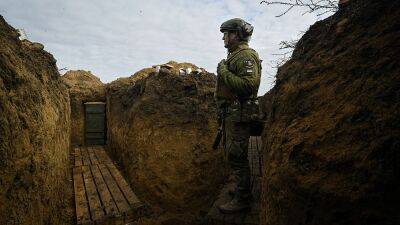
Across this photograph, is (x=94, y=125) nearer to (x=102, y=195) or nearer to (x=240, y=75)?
(x=102, y=195)

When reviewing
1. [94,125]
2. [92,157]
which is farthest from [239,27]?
[94,125]

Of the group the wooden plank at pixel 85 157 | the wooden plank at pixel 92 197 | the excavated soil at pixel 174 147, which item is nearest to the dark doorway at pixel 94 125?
the wooden plank at pixel 85 157

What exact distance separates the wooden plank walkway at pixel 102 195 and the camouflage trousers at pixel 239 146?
1957 millimetres

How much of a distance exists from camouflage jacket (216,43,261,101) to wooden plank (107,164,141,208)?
Result: 240 centimetres

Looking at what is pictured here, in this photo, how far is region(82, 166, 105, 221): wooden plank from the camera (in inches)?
164

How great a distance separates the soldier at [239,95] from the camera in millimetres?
3240

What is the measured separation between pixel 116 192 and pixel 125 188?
0.23 meters

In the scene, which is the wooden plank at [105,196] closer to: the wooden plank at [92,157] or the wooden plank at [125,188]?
the wooden plank at [125,188]

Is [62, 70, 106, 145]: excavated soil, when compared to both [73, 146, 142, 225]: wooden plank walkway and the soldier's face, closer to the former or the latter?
[73, 146, 142, 225]: wooden plank walkway

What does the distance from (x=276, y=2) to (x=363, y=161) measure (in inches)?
74.5

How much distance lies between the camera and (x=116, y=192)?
500cm

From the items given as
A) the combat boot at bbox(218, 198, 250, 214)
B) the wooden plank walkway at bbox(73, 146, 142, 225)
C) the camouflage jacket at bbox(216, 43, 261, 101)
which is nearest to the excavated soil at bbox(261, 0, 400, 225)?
the camouflage jacket at bbox(216, 43, 261, 101)

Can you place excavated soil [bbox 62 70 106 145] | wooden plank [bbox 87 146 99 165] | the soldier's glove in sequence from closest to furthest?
the soldier's glove < wooden plank [bbox 87 146 99 165] < excavated soil [bbox 62 70 106 145]

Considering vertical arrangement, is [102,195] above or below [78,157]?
below
